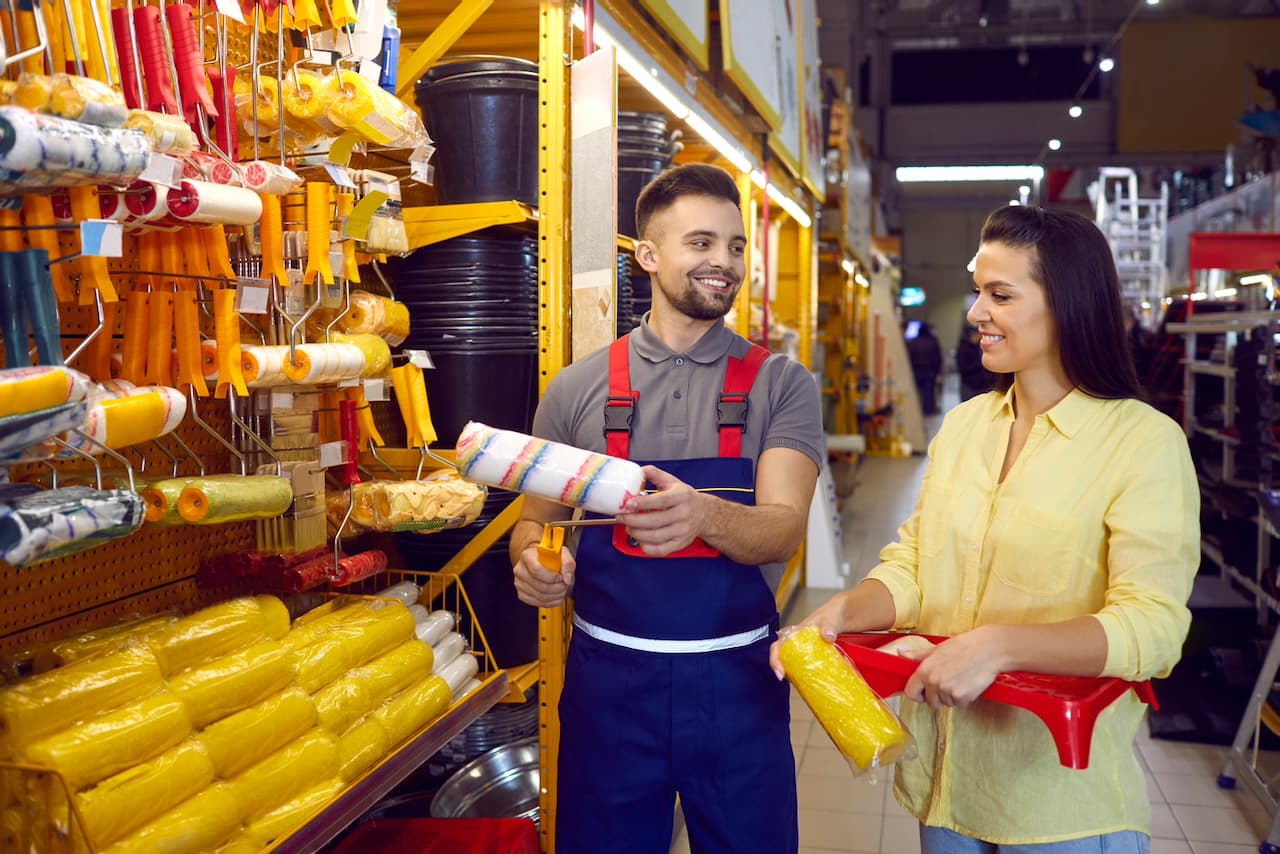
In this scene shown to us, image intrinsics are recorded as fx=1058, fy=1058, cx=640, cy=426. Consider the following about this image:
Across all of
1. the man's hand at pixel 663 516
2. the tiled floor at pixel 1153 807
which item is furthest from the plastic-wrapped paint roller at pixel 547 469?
the tiled floor at pixel 1153 807

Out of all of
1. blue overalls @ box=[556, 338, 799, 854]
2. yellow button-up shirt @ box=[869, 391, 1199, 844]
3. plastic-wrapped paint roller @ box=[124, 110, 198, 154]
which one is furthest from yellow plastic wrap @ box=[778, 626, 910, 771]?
plastic-wrapped paint roller @ box=[124, 110, 198, 154]

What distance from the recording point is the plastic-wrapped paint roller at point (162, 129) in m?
1.58

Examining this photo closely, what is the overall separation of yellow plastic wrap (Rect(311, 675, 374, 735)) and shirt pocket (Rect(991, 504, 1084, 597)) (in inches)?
48.8

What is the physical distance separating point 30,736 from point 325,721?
59 centimetres

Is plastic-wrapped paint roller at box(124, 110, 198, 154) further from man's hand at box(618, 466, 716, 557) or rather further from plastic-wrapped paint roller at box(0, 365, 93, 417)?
man's hand at box(618, 466, 716, 557)

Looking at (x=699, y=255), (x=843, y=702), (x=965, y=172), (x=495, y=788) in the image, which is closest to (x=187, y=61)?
(x=699, y=255)

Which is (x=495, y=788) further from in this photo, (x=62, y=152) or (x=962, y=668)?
(x=62, y=152)

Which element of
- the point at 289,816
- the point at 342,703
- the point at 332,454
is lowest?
the point at 289,816

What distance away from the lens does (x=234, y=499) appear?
1986mm

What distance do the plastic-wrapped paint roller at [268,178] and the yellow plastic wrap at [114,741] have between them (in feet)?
3.01

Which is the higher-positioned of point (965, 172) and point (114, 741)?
point (965, 172)

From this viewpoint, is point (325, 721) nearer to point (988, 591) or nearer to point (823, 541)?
point (988, 591)

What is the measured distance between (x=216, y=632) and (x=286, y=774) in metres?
0.28

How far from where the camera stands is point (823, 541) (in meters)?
6.89
